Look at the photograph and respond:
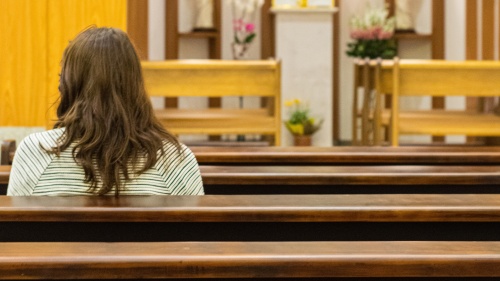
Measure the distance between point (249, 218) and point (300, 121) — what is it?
7.55 metres

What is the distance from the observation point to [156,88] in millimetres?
6188

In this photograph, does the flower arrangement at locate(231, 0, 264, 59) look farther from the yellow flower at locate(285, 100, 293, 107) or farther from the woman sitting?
the woman sitting

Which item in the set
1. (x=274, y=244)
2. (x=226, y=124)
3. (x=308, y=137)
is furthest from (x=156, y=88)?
(x=274, y=244)

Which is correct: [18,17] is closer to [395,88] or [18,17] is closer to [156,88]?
[156,88]

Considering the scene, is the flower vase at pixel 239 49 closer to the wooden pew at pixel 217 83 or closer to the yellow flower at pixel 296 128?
the yellow flower at pixel 296 128

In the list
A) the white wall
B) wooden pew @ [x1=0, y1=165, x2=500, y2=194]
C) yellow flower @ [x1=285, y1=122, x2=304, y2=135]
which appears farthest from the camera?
the white wall

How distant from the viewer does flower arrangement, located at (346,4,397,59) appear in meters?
9.50

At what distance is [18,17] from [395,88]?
110 inches

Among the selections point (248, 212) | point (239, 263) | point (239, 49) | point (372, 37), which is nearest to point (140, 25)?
point (239, 49)

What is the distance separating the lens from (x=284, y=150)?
370cm

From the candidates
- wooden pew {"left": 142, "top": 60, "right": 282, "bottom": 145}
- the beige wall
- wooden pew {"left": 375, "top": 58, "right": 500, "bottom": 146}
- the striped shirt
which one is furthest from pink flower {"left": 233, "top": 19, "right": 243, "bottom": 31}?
the striped shirt

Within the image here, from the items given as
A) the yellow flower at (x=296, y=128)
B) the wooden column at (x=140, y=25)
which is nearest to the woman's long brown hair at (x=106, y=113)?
the wooden column at (x=140, y=25)

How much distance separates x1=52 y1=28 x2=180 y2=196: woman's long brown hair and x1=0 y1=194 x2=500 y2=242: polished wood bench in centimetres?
25

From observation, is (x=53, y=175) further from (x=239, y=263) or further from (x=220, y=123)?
(x=220, y=123)
